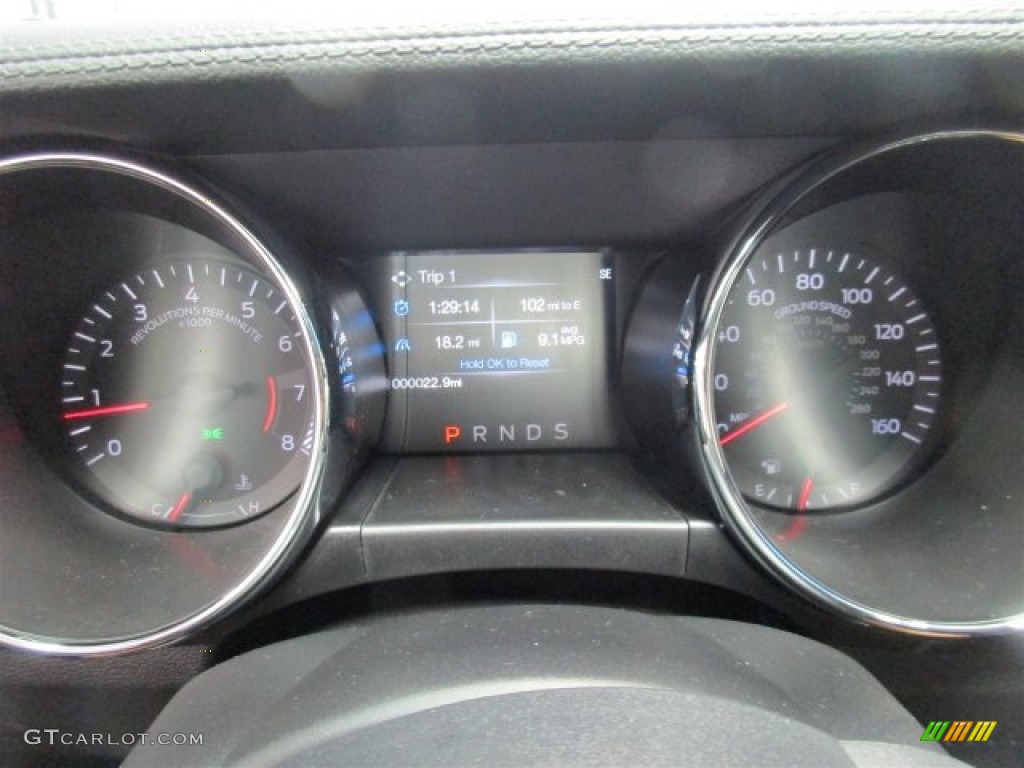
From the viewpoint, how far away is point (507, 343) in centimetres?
190

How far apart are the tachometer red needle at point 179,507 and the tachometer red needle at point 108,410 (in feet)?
0.64

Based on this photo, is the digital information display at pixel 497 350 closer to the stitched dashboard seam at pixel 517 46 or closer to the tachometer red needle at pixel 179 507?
the tachometer red needle at pixel 179 507

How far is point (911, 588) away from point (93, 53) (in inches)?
56.4

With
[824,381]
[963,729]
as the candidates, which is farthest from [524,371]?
[963,729]

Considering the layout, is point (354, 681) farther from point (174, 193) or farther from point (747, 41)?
point (747, 41)

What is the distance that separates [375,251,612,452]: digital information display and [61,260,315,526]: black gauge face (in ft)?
0.74

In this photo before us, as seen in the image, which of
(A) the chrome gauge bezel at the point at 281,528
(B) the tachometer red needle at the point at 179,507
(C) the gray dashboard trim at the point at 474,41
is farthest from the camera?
(B) the tachometer red needle at the point at 179,507

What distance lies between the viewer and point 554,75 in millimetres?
1114

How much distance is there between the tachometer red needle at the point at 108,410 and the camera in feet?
5.86

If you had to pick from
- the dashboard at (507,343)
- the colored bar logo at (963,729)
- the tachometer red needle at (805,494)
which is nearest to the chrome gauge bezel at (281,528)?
the dashboard at (507,343)

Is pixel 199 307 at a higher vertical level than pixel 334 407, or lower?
higher

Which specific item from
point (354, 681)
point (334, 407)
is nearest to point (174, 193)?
point (334, 407)

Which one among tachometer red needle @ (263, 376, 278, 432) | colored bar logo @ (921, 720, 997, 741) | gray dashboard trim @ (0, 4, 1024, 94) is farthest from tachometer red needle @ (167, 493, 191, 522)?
colored bar logo @ (921, 720, 997, 741)

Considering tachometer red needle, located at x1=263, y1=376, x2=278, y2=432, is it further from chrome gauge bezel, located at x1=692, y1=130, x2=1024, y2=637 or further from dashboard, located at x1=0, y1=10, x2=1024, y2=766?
chrome gauge bezel, located at x1=692, y1=130, x2=1024, y2=637
